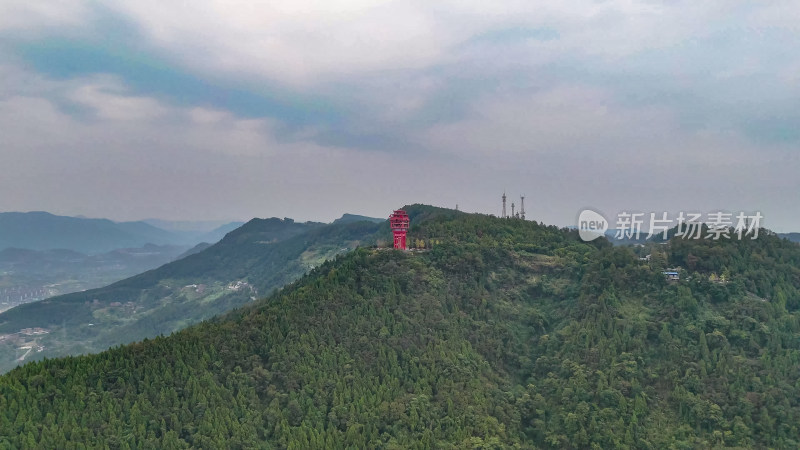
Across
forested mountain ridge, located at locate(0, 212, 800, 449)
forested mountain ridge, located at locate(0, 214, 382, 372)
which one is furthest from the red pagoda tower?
forested mountain ridge, located at locate(0, 214, 382, 372)

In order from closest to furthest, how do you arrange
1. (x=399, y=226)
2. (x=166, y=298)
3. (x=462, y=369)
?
(x=462, y=369) < (x=399, y=226) < (x=166, y=298)

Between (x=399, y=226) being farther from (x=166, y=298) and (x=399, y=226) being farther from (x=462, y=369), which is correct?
(x=166, y=298)

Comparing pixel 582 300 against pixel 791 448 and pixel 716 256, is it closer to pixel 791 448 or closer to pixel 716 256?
pixel 716 256

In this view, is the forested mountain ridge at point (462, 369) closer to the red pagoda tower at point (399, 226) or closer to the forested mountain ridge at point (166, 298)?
the red pagoda tower at point (399, 226)

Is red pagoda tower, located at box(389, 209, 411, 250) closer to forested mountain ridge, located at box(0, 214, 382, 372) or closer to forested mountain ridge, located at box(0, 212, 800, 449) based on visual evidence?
forested mountain ridge, located at box(0, 212, 800, 449)

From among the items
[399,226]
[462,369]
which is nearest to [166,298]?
[399,226]

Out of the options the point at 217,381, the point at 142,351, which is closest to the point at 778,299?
the point at 217,381
